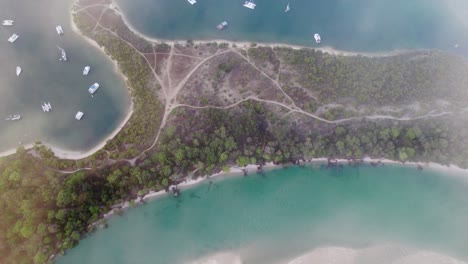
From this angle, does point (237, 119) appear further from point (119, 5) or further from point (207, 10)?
point (119, 5)

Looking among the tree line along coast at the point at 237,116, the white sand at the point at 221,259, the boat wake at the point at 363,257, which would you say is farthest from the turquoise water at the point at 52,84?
the boat wake at the point at 363,257

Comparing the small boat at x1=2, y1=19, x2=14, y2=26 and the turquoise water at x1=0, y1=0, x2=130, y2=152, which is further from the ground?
the small boat at x1=2, y1=19, x2=14, y2=26

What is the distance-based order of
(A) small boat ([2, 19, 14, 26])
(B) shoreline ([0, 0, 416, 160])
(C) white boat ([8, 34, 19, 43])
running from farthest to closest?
(A) small boat ([2, 19, 14, 26]) → (C) white boat ([8, 34, 19, 43]) → (B) shoreline ([0, 0, 416, 160])

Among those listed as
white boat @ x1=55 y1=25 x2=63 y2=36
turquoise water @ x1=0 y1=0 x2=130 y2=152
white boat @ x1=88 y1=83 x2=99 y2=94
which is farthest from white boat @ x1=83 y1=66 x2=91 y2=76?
white boat @ x1=55 y1=25 x2=63 y2=36

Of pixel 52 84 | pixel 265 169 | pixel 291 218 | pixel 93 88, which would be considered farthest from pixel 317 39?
pixel 52 84

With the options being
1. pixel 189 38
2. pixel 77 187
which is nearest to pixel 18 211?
pixel 77 187

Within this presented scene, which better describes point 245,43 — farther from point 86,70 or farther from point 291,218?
point 291,218

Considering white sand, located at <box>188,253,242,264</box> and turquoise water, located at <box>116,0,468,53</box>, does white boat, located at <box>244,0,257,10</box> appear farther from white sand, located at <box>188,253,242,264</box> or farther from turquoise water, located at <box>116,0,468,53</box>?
white sand, located at <box>188,253,242,264</box>
